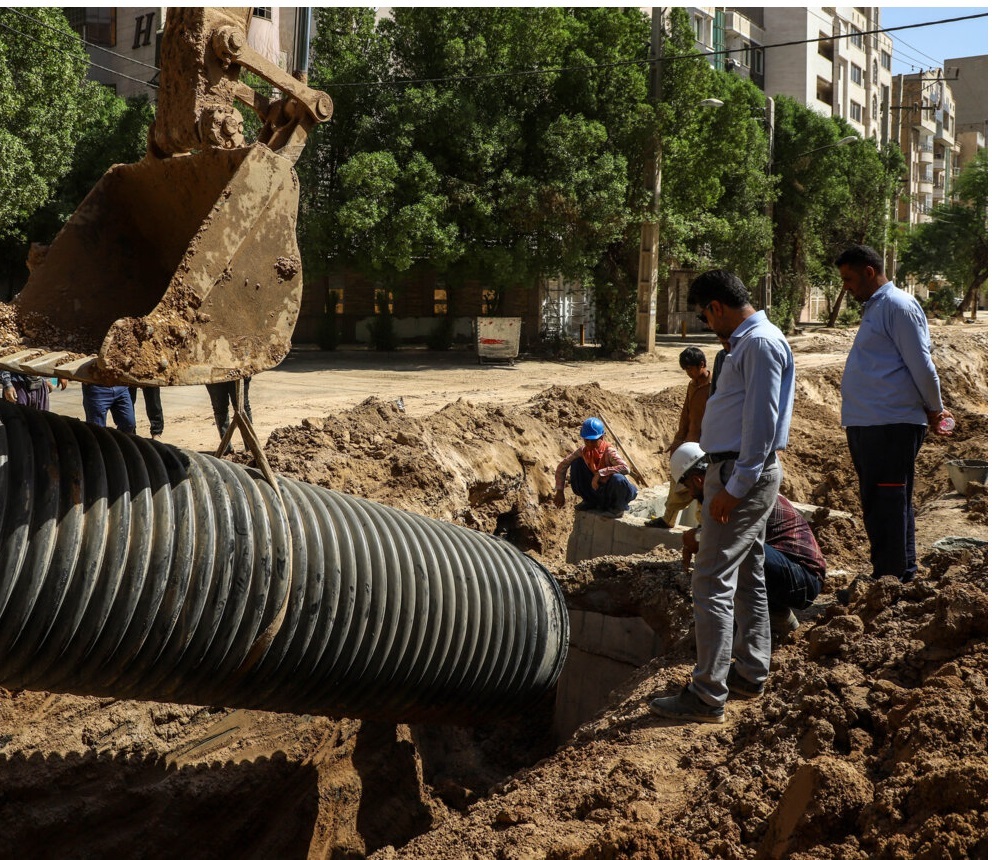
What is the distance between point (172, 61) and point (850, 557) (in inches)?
226

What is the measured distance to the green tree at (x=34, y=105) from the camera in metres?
17.3

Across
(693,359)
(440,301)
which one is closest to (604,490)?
(693,359)

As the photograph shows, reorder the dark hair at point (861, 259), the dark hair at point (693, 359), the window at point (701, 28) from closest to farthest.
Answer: the dark hair at point (861, 259)
the dark hair at point (693, 359)
the window at point (701, 28)

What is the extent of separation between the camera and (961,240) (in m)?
40.4

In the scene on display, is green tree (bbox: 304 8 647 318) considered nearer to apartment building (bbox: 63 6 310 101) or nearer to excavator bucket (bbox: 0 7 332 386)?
apartment building (bbox: 63 6 310 101)

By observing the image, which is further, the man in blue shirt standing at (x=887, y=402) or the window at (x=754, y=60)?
the window at (x=754, y=60)

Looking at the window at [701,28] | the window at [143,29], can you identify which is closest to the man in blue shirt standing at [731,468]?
the window at [143,29]

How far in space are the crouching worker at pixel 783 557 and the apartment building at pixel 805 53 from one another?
39.2 m

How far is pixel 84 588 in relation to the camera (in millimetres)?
3131

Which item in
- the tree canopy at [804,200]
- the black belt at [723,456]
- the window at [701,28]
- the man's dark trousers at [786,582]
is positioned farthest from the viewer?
the window at [701,28]

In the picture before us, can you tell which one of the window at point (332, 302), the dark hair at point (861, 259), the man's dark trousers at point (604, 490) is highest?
the window at point (332, 302)

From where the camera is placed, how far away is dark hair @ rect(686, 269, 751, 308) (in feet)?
12.9

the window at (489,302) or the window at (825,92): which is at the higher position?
the window at (825,92)

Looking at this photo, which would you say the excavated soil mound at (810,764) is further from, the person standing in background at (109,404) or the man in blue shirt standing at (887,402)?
the person standing in background at (109,404)
